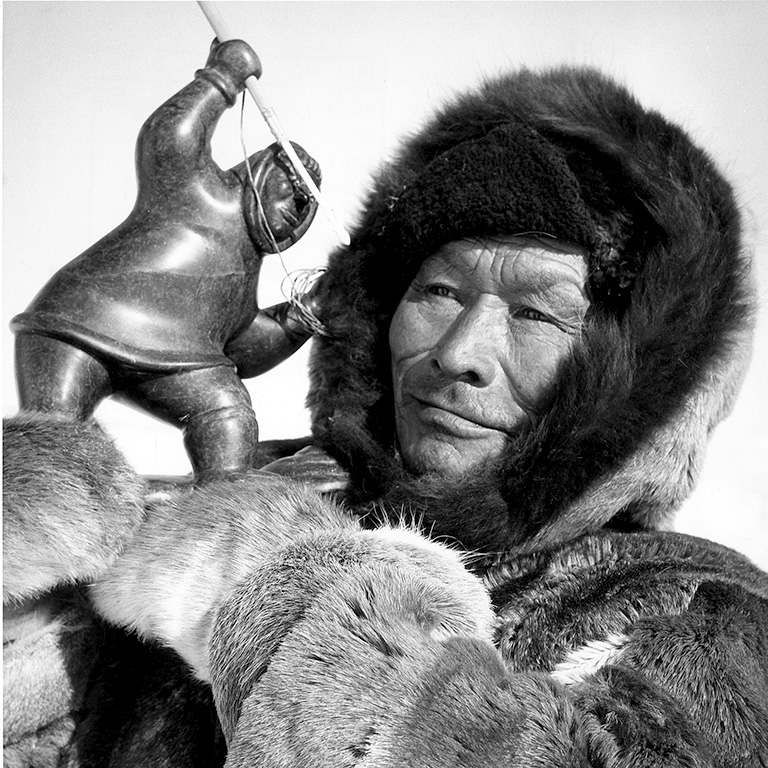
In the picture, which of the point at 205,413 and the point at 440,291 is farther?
the point at 440,291

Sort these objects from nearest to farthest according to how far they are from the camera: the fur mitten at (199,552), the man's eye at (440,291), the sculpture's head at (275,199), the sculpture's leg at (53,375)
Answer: the fur mitten at (199,552), the sculpture's leg at (53,375), the sculpture's head at (275,199), the man's eye at (440,291)

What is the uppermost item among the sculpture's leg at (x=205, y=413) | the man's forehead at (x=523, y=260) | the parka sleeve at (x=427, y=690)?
the man's forehead at (x=523, y=260)

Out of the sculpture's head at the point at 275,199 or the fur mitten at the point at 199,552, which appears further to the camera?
the sculpture's head at the point at 275,199

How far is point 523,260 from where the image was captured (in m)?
1.53

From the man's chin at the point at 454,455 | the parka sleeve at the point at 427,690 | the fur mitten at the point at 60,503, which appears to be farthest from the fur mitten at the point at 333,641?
the man's chin at the point at 454,455

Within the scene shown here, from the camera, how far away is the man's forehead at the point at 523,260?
4.96 feet

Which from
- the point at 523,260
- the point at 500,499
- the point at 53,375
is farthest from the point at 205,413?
the point at 523,260

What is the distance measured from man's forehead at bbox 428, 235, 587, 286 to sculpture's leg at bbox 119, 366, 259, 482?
0.47 metres

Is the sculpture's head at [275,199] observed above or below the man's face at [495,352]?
above

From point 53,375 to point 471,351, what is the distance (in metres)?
0.64

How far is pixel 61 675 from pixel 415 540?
21.6 inches

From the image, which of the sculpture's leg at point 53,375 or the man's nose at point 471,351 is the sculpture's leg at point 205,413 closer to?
the sculpture's leg at point 53,375

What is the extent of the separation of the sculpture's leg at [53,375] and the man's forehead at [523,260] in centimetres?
64

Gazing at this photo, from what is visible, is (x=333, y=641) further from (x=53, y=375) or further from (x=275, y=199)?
(x=275, y=199)
